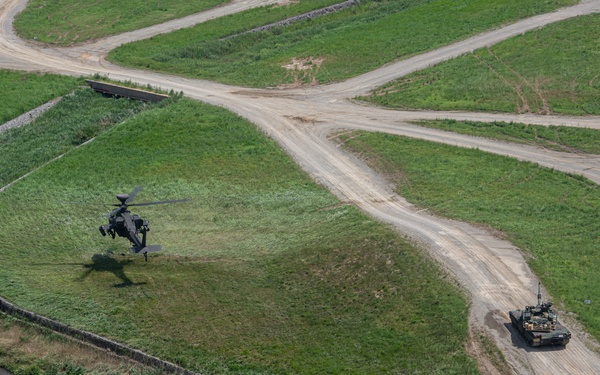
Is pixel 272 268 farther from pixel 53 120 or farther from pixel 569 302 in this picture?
pixel 53 120

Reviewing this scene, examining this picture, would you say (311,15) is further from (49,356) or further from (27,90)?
(49,356)

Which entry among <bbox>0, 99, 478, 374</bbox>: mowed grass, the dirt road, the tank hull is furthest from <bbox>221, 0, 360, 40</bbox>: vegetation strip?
the tank hull

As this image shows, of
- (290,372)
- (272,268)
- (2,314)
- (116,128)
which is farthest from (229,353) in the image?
(116,128)

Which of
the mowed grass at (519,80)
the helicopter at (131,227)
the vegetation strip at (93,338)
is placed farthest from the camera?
the mowed grass at (519,80)

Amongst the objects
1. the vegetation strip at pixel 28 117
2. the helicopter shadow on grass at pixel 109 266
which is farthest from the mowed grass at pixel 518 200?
the vegetation strip at pixel 28 117

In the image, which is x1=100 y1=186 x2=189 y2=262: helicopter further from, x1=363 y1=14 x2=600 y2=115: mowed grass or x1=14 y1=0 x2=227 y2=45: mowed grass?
x1=14 y1=0 x2=227 y2=45: mowed grass

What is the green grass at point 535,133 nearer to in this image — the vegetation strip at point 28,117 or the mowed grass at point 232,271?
the mowed grass at point 232,271
